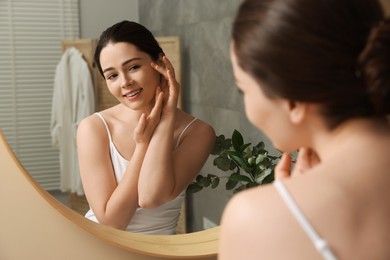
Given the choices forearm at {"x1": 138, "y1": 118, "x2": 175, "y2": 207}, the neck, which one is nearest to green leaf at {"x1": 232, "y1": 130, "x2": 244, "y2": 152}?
forearm at {"x1": 138, "y1": 118, "x2": 175, "y2": 207}

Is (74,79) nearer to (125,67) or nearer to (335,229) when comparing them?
(125,67)

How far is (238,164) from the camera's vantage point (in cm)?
80

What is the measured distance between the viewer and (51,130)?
703 millimetres

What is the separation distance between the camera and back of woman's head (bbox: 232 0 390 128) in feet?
1.34

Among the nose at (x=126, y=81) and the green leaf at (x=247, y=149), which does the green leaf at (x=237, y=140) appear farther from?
the nose at (x=126, y=81)

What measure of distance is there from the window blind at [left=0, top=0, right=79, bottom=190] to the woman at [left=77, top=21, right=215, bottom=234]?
0.06 meters

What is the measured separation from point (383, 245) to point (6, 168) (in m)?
0.52

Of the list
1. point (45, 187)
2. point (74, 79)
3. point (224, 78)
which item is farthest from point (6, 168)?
point (224, 78)

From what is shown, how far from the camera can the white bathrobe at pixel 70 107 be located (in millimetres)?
691

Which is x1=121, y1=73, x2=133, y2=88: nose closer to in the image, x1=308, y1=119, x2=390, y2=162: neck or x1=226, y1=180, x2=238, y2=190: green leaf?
x1=226, y1=180, x2=238, y2=190: green leaf

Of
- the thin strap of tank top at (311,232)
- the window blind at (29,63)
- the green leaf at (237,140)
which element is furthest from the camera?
the green leaf at (237,140)

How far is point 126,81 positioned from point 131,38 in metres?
0.07

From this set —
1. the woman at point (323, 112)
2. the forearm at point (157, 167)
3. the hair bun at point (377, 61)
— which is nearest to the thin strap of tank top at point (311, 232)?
the woman at point (323, 112)

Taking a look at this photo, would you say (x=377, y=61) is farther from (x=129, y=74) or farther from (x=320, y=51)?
(x=129, y=74)
